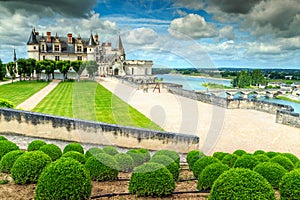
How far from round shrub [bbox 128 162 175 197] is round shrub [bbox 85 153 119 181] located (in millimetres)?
1025

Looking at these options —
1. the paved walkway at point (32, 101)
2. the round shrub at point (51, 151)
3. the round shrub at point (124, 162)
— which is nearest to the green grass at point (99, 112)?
the paved walkway at point (32, 101)

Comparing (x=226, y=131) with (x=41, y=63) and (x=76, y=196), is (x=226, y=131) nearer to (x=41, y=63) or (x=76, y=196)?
(x=76, y=196)

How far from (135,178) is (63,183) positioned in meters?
1.48

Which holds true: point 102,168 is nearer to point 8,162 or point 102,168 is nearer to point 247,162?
point 8,162

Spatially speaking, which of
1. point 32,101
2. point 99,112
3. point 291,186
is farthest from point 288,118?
point 32,101

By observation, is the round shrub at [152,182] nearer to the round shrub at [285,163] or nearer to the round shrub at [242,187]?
the round shrub at [242,187]

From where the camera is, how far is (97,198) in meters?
5.30

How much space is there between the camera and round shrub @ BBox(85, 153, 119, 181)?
20.1 feet

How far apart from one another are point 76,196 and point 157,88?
99.9 ft

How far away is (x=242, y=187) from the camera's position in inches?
156

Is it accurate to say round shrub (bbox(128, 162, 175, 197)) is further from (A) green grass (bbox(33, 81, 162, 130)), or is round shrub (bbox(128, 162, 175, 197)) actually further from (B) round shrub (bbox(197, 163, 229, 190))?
(A) green grass (bbox(33, 81, 162, 130))

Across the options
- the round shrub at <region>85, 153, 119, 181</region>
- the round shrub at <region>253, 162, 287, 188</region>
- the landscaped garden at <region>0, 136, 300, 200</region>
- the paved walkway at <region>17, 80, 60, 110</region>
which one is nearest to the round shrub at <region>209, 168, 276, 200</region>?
the landscaped garden at <region>0, 136, 300, 200</region>

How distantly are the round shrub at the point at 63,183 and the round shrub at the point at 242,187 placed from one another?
2422mm

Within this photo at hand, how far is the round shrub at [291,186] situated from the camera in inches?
183
